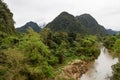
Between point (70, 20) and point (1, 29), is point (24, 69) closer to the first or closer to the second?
point (1, 29)

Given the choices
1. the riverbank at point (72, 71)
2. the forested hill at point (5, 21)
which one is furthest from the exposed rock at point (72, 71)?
the forested hill at point (5, 21)

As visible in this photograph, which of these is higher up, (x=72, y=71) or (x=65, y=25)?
(x=65, y=25)

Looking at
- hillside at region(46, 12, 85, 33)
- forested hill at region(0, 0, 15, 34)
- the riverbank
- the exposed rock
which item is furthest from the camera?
hillside at region(46, 12, 85, 33)

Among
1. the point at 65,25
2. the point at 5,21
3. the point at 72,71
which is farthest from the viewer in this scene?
the point at 65,25

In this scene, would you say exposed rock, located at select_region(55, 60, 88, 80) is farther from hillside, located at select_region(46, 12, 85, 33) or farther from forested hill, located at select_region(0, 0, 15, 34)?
hillside, located at select_region(46, 12, 85, 33)

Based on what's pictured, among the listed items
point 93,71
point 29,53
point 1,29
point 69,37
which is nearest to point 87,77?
point 93,71

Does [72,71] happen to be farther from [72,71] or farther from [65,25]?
[65,25]

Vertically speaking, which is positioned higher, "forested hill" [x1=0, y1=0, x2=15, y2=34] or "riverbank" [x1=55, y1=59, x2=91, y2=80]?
"forested hill" [x1=0, y1=0, x2=15, y2=34]

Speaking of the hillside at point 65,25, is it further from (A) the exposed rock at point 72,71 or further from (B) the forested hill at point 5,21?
(A) the exposed rock at point 72,71

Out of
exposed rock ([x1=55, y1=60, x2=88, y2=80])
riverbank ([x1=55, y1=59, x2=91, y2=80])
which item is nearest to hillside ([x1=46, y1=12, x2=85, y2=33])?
riverbank ([x1=55, y1=59, x2=91, y2=80])

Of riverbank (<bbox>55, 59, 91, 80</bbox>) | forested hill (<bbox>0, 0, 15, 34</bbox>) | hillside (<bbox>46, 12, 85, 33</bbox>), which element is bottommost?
riverbank (<bbox>55, 59, 91, 80</bbox>)

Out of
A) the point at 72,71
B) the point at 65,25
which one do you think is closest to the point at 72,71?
the point at 72,71
